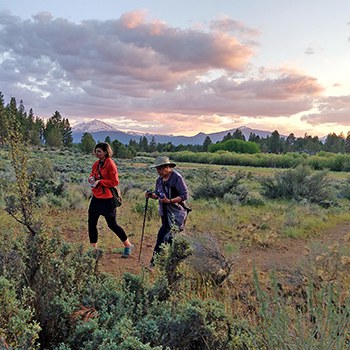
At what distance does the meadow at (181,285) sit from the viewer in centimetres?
269

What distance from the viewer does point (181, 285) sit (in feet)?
12.9

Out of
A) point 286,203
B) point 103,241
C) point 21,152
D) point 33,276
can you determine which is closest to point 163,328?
point 33,276

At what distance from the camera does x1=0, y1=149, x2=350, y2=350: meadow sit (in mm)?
2693

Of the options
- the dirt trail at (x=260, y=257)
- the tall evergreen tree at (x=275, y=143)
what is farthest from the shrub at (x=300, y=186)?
the tall evergreen tree at (x=275, y=143)

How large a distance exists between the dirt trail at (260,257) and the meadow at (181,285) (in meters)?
0.03

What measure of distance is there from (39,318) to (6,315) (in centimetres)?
58

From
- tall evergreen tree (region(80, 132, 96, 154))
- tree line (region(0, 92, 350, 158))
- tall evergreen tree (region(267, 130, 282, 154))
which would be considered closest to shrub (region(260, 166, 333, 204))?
tree line (region(0, 92, 350, 158))

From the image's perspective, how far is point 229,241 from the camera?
31.3 ft

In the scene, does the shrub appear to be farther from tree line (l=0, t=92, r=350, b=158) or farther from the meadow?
tree line (l=0, t=92, r=350, b=158)

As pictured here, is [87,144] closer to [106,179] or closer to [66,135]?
[66,135]

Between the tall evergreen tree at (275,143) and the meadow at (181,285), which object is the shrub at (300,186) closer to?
the meadow at (181,285)

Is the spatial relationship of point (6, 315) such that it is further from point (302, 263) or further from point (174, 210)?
point (302, 263)

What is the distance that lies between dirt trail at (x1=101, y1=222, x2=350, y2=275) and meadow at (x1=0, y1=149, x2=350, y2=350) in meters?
0.03

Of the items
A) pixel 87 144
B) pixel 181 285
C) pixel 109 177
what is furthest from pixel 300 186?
pixel 87 144
